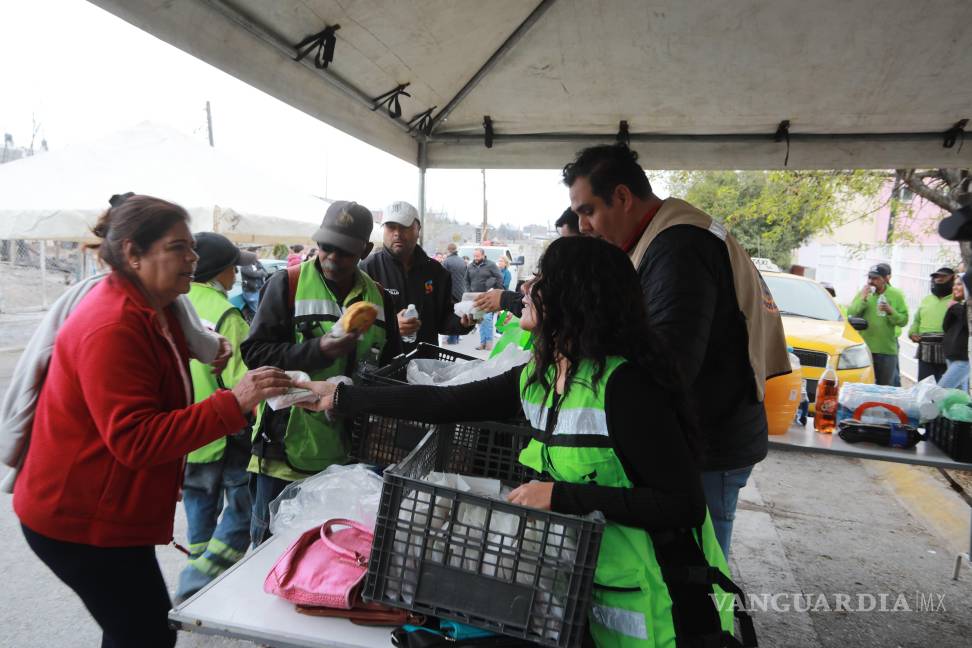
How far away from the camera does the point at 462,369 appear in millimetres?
2619

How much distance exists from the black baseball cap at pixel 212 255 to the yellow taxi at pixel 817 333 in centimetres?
544

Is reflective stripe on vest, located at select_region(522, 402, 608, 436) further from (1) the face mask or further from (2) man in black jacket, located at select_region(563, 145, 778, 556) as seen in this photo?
(1) the face mask

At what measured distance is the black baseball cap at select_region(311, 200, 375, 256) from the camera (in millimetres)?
2631

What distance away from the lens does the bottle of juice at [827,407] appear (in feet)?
11.7

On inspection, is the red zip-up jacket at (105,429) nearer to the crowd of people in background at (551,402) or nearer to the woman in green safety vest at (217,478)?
the crowd of people in background at (551,402)

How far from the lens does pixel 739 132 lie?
167 inches

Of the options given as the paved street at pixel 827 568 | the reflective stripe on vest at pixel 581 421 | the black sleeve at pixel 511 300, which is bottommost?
the paved street at pixel 827 568

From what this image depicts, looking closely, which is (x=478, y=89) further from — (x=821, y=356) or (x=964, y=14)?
(x=821, y=356)

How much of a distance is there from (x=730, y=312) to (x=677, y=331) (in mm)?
312

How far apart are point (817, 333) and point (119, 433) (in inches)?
284

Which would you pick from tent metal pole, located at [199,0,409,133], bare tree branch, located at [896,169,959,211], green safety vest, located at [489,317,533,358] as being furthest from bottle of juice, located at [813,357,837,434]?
bare tree branch, located at [896,169,959,211]

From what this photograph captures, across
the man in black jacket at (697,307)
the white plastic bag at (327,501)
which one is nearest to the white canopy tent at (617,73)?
the man in black jacket at (697,307)

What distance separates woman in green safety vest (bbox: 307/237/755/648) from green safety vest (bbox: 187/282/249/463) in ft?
5.99

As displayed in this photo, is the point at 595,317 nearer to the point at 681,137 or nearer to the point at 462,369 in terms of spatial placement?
the point at 462,369
